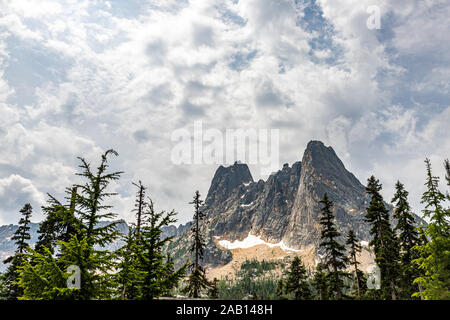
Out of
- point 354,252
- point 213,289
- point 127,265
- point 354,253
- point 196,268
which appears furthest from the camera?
point 213,289

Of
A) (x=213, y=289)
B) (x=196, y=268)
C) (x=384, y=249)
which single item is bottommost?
(x=213, y=289)

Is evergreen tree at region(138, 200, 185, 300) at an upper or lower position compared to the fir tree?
upper

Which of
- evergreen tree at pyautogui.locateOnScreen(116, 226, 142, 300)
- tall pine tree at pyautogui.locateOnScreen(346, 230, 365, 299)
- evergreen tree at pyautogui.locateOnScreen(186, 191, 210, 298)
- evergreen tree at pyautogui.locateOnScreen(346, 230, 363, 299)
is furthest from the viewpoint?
evergreen tree at pyautogui.locateOnScreen(346, 230, 363, 299)

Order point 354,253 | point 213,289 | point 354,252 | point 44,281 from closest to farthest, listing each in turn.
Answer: point 44,281
point 354,253
point 354,252
point 213,289

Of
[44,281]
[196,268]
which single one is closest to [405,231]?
[196,268]

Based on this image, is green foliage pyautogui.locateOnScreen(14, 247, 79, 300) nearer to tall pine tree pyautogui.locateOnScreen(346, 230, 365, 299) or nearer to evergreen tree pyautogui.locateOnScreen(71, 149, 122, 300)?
evergreen tree pyautogui.locateOnScreen(71, 149, 122, 300)

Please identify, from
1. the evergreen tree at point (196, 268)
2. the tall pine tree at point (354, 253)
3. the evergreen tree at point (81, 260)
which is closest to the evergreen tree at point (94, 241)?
the evergreen tree at point (81, 260)

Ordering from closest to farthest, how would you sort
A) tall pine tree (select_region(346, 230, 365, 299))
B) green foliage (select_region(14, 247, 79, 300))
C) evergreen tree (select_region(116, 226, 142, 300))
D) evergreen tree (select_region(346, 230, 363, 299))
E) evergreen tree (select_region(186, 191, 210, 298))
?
1. green foliage (select_region(14, 247, 79, 300))
2. evergreen tree (select_region(116, 226, 142, 300))
3. evergreen tree (select_region(186, 191, 210, 298))
4. tall pine tree (select_region(346, 230, 365, 299))
5. evergreen tree (select_region(346, 230, 363, 299))

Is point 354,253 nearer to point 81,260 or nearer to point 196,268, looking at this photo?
point 196,268

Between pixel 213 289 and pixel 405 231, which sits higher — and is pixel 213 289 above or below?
below

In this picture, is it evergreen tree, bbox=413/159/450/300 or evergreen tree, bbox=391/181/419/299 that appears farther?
evergreen tree, bbox=391/181/419/299

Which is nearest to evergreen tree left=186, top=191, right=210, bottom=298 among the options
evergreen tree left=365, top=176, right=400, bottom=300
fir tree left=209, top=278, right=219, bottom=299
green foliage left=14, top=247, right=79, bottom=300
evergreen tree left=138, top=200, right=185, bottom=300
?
fir tree left=209, top=278, right=219, bottom=299
